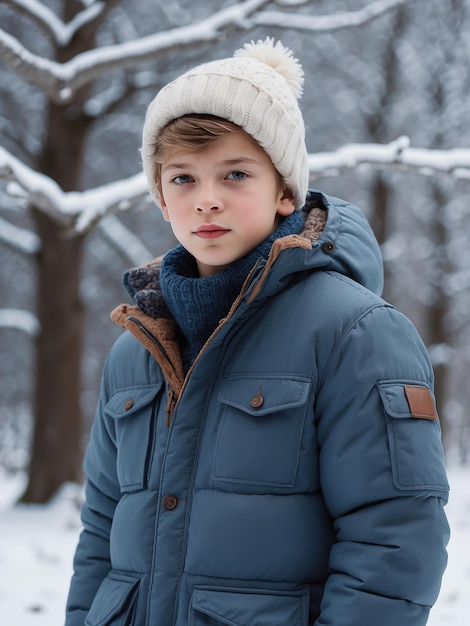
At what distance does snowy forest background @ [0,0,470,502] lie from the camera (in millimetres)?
4359

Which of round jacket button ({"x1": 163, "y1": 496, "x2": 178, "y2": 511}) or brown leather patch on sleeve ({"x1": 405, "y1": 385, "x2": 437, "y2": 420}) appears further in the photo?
round jacket button ({"x1": 163, "y1": 496, "x2": 178, "y2": 511})

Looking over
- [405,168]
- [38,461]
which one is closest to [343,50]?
[38,461]

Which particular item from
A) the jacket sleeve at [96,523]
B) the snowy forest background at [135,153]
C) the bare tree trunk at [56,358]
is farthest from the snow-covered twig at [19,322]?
the jacket sleeve at [96,523]

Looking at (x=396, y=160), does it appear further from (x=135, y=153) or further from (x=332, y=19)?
(x=135, y=153)

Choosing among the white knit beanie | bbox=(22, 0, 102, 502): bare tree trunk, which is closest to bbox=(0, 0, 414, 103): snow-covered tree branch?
bbox=(22, 0, 102, 502): bare tree trunk

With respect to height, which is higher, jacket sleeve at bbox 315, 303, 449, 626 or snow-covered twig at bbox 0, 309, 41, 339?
snow-covered twig at bbox 0, 309, 41, 339

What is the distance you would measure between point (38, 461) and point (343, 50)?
27.2 feet

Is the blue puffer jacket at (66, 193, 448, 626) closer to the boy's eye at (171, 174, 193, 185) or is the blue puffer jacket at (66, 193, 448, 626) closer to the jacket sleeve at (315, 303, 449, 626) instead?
the jacket sleeve at (315, 303, 449, 626)

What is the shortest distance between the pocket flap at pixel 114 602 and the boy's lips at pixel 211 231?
79cm

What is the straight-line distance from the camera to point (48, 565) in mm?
4977

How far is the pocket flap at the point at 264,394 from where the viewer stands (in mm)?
1580

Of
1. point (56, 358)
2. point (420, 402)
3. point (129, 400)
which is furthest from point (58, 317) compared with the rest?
point (420, 402)

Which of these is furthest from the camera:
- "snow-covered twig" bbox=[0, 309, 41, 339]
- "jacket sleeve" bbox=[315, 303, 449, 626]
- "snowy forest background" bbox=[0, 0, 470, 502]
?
"snow-covered twig" bbox=[0, 309, 41, 339]

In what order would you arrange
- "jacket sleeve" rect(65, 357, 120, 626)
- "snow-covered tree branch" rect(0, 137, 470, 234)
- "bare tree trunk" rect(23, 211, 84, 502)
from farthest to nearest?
"bare tree trunk" rect(23, 211, 84, 502), "snow-covered tree branch" rect(0, 137, 470, 234), "jacket sleeve" rect(65, 357, 120, 626)
